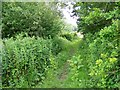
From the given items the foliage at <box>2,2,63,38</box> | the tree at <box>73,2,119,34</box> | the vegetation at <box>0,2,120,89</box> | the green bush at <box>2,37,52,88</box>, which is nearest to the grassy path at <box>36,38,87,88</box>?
the vegetation at <box>0,2,120,89</box>

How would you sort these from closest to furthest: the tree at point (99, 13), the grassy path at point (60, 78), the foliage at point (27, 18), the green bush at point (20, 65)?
1. the tree at point (99, 13)
2. the grassy path at point (60, 78)
3. the green bush at point (20, 65)
4. the foliage at point (27, 18)

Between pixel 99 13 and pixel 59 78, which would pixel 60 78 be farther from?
pixel 99 13

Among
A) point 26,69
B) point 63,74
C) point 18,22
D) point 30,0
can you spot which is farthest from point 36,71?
point 30,0

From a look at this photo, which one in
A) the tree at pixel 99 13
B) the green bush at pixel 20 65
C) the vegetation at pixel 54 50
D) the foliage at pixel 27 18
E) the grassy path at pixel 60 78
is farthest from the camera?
the foliage at pixel 27 18

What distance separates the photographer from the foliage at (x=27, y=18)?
832 cm

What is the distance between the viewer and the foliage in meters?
→ 8.32

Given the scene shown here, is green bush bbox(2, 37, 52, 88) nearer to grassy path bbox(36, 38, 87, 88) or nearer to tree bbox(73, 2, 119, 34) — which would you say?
grassy path bbox(36, 38, 87, 88)

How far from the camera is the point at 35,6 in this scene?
8.71 metres

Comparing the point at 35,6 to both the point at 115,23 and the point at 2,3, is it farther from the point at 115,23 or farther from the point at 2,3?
the point at 115,23

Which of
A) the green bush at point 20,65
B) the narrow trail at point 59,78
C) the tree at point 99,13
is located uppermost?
the tree at point 99,13

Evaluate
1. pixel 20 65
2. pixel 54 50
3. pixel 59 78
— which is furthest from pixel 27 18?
pixel 59 78

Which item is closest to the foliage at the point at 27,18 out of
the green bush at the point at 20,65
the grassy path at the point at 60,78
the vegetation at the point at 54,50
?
the vegetation at the point at 54,50

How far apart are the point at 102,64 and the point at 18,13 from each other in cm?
544

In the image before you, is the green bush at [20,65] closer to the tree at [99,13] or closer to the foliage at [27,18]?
the tree at [99,13]
